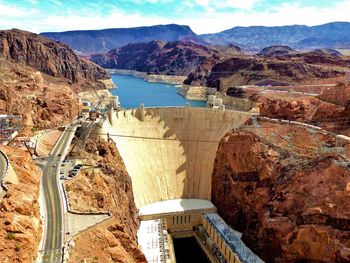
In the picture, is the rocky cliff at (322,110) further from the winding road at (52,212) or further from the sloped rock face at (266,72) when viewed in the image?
the sloped rock face at (266,72)

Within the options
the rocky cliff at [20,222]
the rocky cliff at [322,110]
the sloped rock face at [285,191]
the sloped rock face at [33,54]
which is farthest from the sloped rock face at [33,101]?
the sloped rock face at [33,54]

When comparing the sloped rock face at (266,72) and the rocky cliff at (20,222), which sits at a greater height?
the sloped rock face at (266,72)

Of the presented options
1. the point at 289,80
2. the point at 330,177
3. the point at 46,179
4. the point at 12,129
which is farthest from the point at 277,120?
the point at 289,80

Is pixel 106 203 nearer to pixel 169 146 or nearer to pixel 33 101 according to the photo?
pixel 169 146

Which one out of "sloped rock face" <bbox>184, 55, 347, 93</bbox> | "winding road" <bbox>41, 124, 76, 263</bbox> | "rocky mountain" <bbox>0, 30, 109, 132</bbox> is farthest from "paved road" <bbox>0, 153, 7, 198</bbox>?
"sloped rock face" <bbox>184, 55, 347, 93</bbox>

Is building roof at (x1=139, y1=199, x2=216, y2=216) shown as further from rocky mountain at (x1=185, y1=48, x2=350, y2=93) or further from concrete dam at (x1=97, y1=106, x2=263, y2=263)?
rocky mountain at (x1=185, y1=48, x2=350, y2=93)

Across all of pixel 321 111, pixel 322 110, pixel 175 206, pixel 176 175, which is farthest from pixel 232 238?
pixel 322 110
